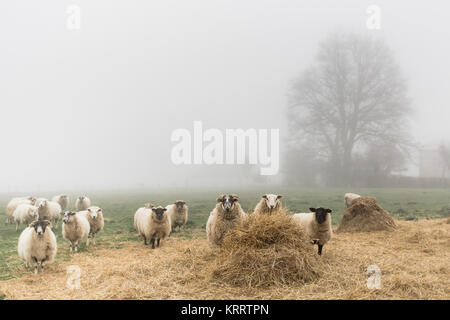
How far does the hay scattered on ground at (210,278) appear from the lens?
604cm

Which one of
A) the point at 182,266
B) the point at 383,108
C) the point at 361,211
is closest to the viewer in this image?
the point at 182,266

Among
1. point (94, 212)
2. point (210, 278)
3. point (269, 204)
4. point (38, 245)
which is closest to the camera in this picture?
point (210, 278)

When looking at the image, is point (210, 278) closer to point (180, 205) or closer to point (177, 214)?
point (180, 205)

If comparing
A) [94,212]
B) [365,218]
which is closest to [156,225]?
[94,212]

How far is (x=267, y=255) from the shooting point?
690cm

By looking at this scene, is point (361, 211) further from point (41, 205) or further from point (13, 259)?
point (41, 205)

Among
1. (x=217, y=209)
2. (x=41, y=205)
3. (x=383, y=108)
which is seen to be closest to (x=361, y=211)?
(x=217, y=209)

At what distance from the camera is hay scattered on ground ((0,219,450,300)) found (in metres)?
6.04

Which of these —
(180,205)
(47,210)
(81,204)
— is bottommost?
(81,204)

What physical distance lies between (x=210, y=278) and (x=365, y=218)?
31.4 feet

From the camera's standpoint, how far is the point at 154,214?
11.4 meters

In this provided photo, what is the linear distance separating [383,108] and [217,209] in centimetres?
4443
